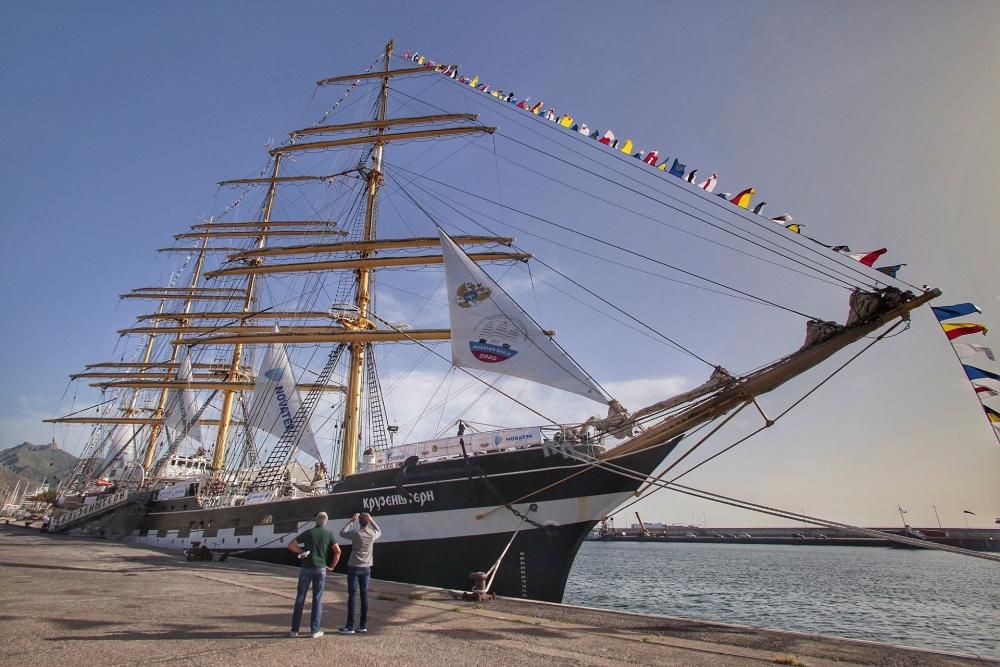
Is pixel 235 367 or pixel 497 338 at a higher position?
pixel 235 367

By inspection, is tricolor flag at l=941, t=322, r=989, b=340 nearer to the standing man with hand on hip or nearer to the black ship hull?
the black ship hull

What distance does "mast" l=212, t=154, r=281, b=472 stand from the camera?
1270 inches

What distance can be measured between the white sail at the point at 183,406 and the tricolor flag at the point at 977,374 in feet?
124

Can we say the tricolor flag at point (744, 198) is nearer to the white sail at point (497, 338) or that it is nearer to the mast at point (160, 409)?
the white sail at point (497, 338)

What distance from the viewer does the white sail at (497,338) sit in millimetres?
12156

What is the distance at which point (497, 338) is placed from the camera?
13.2 m

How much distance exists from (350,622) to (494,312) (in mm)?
9024

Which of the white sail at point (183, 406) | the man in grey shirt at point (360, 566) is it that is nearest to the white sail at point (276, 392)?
the white sail at point (183, 406)

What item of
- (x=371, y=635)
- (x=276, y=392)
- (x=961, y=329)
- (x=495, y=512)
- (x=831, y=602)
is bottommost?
(x=831, y=602)

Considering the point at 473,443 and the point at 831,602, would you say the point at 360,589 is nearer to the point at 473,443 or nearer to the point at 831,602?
the point at 473,443

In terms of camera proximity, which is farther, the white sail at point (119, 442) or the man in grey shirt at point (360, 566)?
the white sail at point (119, 442)

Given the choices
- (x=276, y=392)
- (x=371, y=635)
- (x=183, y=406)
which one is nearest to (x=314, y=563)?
(x=371, y=635)

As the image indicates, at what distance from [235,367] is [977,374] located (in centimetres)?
3586

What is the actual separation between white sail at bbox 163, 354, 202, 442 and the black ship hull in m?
26.8
